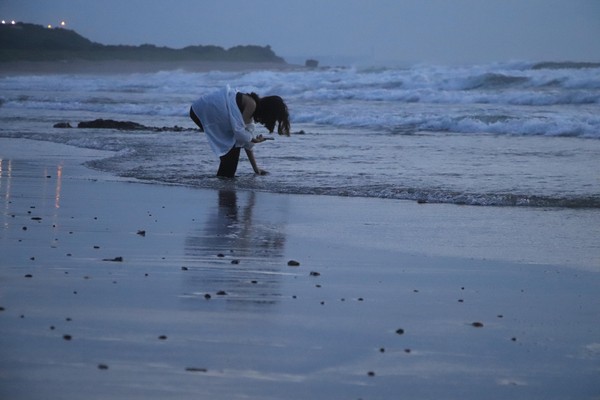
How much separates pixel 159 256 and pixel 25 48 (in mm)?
98121

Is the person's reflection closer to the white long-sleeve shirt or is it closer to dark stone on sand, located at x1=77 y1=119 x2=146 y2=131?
the white long-sleeve shirt

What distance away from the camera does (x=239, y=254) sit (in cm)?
632

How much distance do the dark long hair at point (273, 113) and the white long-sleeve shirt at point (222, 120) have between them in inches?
10.1

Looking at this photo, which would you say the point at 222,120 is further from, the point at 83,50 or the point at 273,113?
the point at 83,50

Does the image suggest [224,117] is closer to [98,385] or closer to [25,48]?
[98,385]

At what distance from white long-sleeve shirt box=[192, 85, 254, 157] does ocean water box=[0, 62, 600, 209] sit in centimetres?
43

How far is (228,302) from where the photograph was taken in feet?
16.1

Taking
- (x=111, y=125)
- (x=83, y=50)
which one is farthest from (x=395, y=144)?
(x=83, y=50)

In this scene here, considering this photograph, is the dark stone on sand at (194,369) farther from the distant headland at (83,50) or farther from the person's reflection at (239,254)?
the distant headland at (83,50)

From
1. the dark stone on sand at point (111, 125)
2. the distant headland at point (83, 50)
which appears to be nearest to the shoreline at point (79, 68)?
the distant headland at point (83, 50)

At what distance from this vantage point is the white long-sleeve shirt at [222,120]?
35.1 ft

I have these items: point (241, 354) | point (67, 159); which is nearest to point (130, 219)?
point (241, 354)

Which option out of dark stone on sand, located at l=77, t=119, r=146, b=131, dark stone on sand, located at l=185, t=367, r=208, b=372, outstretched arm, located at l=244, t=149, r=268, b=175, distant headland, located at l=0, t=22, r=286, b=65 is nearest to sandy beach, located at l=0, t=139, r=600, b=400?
dark stone on sand, located at l=185, t=367, r=208, b=372

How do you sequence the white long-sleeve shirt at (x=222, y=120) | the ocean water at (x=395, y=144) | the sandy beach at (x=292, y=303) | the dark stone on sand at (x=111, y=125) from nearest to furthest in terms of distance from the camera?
the sandy beach at (x=292, y=303) < the ocean water at (x=395, y=144) < the white long-sleeve shirt at (x=222, y=120) < the dark stone on sand at (x=111, y=125)
